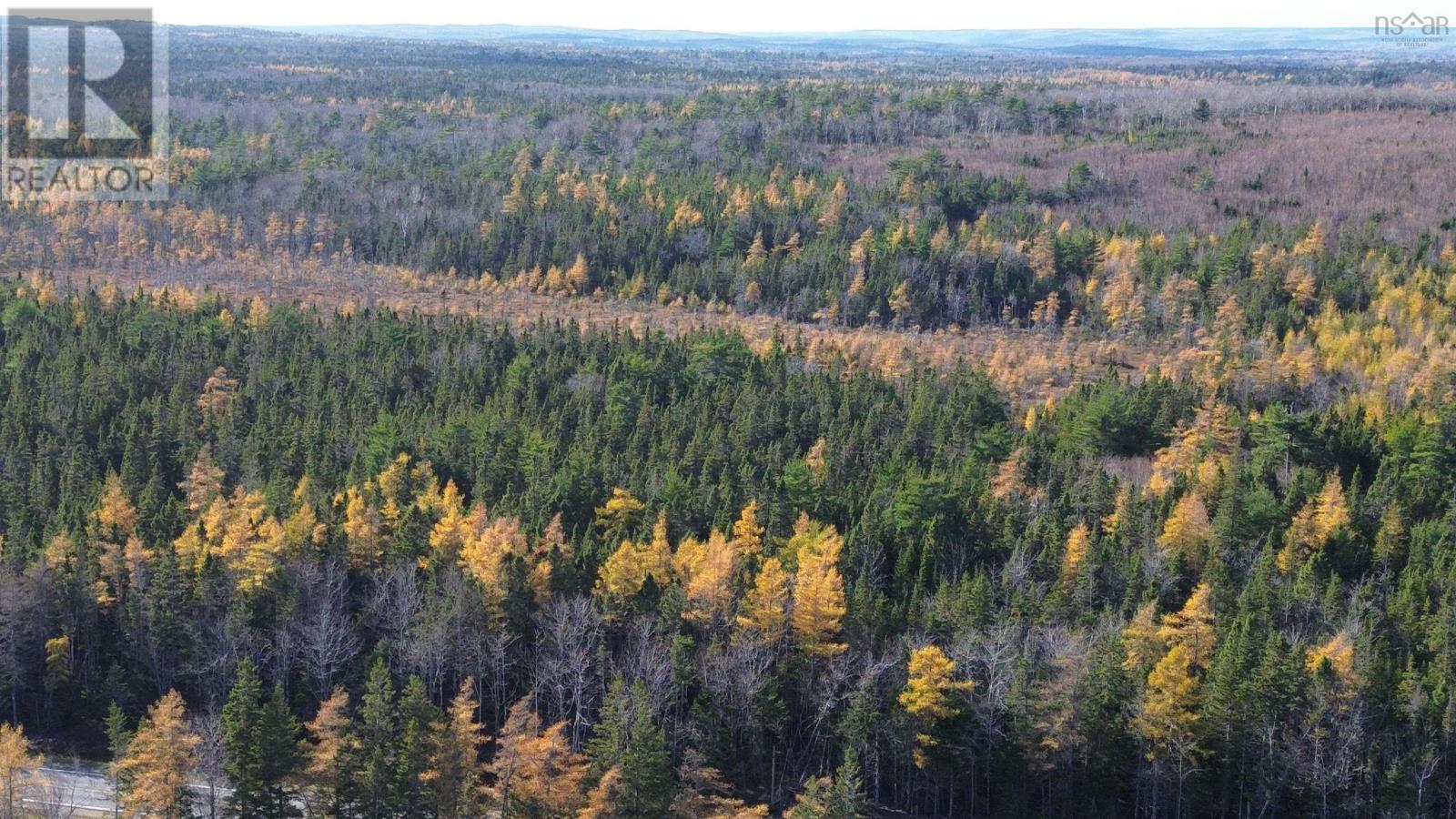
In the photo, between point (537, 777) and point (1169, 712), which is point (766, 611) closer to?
point (537, 777)

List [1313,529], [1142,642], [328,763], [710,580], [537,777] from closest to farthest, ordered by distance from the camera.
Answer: [537,777], [328,763], [1142,642], [710,580], [1313,529]

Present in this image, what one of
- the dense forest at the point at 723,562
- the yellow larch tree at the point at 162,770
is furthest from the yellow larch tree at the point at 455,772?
the yellow larch tree at the point at 162,770

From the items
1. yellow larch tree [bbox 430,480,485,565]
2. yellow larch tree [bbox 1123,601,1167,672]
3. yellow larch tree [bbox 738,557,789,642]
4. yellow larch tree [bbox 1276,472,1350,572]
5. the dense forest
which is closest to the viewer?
the dense forest

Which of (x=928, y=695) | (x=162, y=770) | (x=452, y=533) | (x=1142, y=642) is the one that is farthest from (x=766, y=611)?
(x=162, y=770)

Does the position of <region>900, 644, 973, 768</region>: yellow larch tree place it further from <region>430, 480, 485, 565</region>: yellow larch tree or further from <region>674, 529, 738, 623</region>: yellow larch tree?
<region>430, 480, 485, 565</region>: yellow larch tree

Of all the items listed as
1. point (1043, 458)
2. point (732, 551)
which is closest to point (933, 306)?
point (1043, 458)

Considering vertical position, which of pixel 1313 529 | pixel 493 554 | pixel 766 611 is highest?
pixel 1313 529

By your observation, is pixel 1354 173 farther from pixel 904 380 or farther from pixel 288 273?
pixel 288 273

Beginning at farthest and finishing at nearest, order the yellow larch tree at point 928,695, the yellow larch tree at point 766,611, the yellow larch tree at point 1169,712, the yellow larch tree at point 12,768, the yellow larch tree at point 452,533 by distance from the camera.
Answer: the yellow larch tree at point 452,533
the yellow larch tree at point 766,611
the yellow larch tree at point 928,695
the yellow larch tree at point 1169,712
the yellow larch tree at point 12,768

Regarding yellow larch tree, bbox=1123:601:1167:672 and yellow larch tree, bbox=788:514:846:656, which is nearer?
yellow larch tree, bbox=1123:601:1167:672

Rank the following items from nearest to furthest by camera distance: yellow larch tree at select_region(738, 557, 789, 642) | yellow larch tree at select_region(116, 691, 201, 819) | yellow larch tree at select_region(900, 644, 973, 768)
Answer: yellow larch tree at select_region(116, 691, 201, 819) → yellow larch tree at select_region(900, 644, 973, 768) → yellow larch tree at select_region(738, 557, 789, 642)

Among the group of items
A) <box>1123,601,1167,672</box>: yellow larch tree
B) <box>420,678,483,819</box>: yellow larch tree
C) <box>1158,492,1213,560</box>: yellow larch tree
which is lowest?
<box>420,678,483,819</box>: yellow larch tree

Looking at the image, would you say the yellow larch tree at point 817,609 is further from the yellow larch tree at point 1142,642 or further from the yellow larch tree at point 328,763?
the yellow larch tree at point 328,763

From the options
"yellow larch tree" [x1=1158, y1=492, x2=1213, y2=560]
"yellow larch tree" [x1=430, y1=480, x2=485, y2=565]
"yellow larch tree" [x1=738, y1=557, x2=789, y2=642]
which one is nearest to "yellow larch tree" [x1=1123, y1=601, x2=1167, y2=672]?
"yellow larch tree" [x1=1158, y1=492, x2=1213, y2=560]
